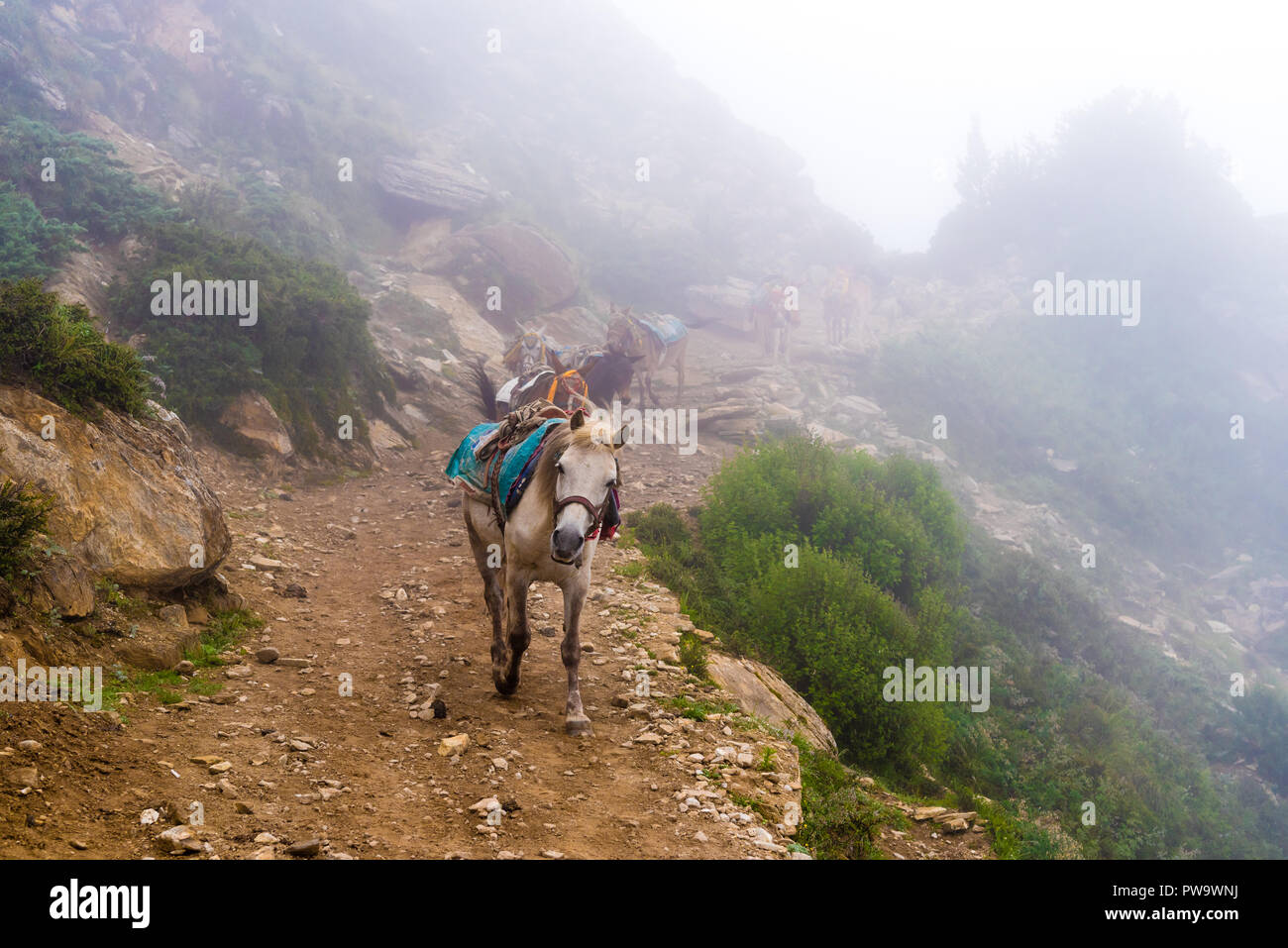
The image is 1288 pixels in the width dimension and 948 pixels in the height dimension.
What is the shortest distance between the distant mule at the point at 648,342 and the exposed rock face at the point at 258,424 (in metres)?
7.20

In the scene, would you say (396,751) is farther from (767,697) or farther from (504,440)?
(767,697)

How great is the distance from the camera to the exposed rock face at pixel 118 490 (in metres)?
4.98

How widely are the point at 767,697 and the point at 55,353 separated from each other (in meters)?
6.92

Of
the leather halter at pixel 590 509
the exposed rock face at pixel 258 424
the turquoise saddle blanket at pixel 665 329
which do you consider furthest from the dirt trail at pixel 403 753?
the turquoise saddle blanket at pixel 665 329

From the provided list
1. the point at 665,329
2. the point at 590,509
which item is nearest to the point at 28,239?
the point at 590,509

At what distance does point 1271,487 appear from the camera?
28141mm

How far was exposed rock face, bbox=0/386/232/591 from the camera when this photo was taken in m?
4.98

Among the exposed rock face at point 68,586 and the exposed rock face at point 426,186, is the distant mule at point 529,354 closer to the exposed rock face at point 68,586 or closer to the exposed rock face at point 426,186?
the exposed rock face at point 68,586

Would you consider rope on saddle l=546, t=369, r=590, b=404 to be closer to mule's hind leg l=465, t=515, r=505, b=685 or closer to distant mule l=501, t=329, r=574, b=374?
distant mule l=501, t=329, r=574, b=374

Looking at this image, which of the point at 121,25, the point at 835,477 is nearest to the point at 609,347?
the point at 835,477

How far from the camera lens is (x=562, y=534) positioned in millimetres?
4293

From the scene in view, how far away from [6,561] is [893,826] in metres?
6.19

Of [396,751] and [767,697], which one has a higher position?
[396,751]
